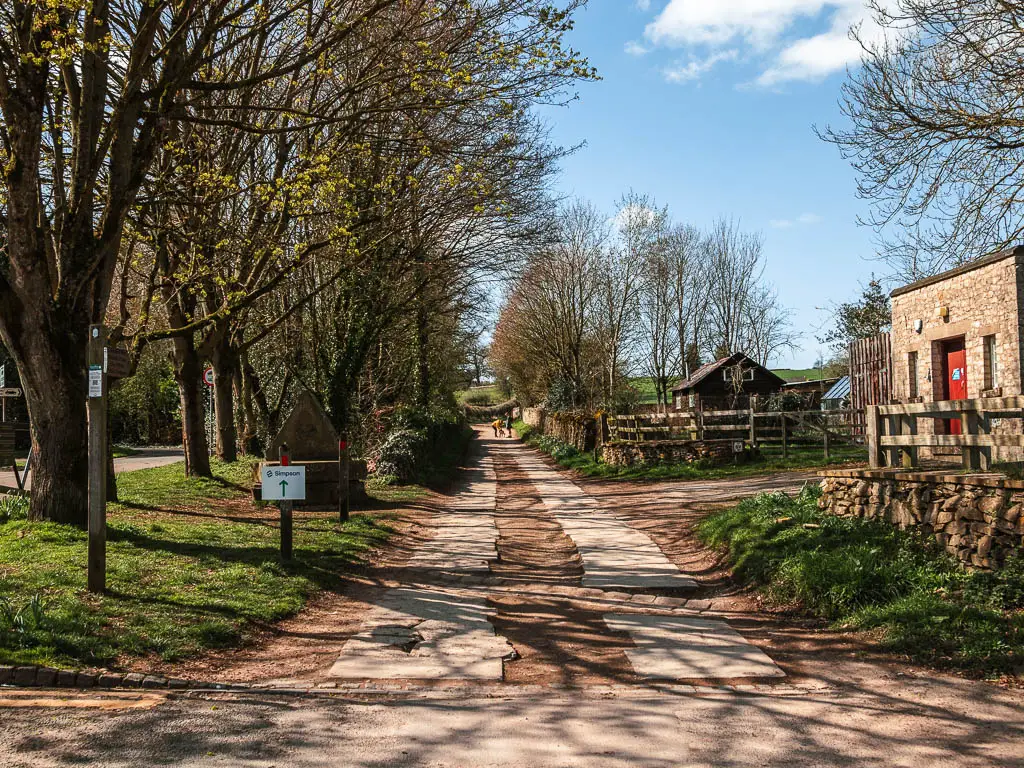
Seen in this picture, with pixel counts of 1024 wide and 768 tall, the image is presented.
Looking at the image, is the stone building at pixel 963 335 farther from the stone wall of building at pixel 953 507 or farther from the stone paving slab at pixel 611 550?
the stone paving slab at pixel 611 550

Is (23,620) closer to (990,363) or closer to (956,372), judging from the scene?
(990,363)

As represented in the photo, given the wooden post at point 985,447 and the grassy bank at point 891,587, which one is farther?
the wooden post at point 985,447

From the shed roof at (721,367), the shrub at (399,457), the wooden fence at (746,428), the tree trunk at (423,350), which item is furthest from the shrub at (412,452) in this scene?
the shed roof at (721,367)

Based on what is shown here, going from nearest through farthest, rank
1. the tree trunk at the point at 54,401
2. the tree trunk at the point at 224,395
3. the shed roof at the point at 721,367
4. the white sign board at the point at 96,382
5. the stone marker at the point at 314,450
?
the white sign board at the point at 96,382 → the tree trunk at the point at 54,401 → the stone marker at the point at 314,450 → the tree trunk at the point at 224,395 → the shed roof at the point at 721,367

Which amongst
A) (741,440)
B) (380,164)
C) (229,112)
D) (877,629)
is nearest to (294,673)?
(877,629)

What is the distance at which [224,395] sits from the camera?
77.7 ft

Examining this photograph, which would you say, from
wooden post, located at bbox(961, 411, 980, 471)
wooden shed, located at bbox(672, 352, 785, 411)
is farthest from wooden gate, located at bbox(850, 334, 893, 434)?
wooden post, located at bbox(961, 411, 980, 471)

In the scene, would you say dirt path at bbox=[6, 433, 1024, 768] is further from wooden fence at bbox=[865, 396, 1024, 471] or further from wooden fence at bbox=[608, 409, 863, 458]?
wooden fence at bbox=[608, 409, 863, 458]

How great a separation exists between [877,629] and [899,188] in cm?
913

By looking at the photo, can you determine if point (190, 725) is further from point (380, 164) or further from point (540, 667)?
point (380, 164)

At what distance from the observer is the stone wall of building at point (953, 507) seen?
7.55m

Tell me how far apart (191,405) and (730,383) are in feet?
85.8

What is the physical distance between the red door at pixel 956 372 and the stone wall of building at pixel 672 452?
639 cm

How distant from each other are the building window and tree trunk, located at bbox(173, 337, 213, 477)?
15.9 meters
